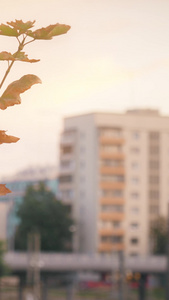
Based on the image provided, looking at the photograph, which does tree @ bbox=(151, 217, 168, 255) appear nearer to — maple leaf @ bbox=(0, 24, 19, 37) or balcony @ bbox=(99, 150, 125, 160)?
balcony @ bbox=(99, 150, 125, 160)

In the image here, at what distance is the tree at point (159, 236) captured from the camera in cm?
5797

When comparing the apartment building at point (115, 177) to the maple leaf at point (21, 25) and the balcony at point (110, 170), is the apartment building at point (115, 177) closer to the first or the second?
the balcony at point (110, 170)

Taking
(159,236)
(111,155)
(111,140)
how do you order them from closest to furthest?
(159,236) < (111,155) < (111,140)

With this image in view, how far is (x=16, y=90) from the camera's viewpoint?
1.00 meters

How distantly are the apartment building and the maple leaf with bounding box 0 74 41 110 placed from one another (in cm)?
5716

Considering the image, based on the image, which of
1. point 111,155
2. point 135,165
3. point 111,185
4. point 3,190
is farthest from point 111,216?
point 3,190

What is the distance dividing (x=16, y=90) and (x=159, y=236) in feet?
189

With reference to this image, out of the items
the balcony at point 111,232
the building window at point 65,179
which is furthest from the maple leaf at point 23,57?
the building window at point 65,179

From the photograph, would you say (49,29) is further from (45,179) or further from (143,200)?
(45,179)

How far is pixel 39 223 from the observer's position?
190 feet

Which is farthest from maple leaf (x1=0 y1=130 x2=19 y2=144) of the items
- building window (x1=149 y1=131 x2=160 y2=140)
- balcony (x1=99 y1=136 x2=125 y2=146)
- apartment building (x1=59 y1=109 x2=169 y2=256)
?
building window (x1=149 y1=131 x2=160 y2=140)

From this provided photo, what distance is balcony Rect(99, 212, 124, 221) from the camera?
58.5m

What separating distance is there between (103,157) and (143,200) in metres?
4.17

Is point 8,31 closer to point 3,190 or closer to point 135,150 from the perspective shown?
point 3,190
